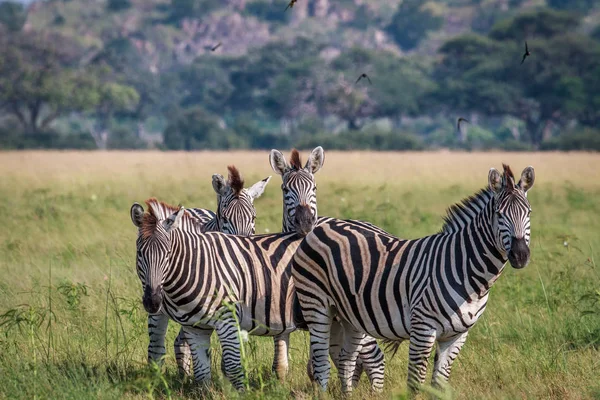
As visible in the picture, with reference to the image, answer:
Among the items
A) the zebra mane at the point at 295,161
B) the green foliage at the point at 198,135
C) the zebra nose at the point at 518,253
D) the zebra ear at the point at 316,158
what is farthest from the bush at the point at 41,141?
the zebra nose at the point at 518,253

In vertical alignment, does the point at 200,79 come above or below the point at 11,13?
below

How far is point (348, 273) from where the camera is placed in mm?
6512

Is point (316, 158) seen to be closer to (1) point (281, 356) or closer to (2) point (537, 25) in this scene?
(1) point (281, 356)

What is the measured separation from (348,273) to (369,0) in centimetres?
14215

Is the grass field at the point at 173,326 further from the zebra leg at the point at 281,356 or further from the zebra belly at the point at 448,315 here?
the zebra belly at the point at 448,315

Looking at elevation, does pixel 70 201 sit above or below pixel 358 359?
above

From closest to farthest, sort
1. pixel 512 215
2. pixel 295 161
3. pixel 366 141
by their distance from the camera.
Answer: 1. pixel 512 215
2. pixel 295 161
3. pixel 366 141

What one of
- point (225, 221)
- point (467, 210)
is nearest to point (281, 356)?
point (225, 221)

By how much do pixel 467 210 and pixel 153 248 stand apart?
2075 millimetres

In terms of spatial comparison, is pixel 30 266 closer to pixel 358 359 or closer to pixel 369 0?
pixel 358 359

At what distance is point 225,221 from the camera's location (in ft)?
25.3

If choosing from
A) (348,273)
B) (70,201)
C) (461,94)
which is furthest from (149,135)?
(348,273)

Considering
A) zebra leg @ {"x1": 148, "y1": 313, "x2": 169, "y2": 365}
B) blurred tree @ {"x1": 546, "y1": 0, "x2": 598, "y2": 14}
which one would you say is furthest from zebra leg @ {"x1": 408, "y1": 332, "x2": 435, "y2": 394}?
blurred tree @ {"x1": 546, "y1": 0, "x2": 598, "y2": 14}

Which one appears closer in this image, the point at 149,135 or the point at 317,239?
the point at 317,239
